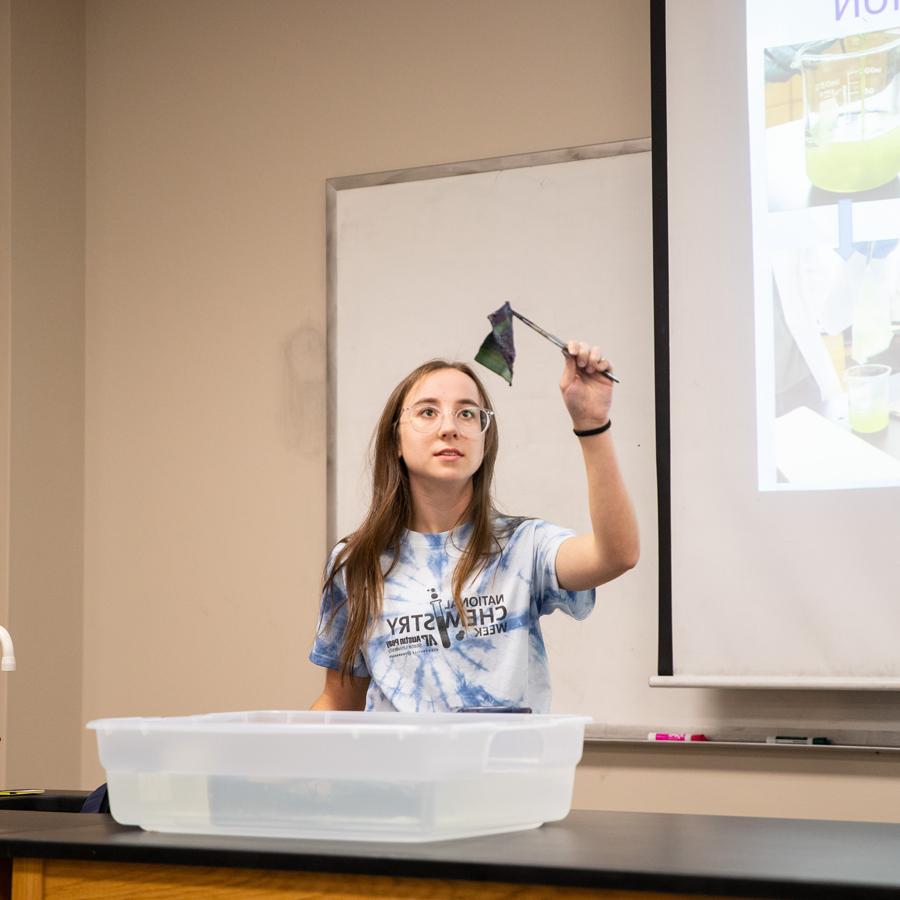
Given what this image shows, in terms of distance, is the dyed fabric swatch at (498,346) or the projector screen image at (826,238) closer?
the dyed fabric swatch at (498,346)

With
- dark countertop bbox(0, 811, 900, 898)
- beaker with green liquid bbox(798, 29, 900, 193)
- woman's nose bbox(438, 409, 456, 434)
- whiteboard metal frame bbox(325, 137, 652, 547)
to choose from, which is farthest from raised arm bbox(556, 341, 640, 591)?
whiteboard metal frame bbox(325, 137, 652, 547)

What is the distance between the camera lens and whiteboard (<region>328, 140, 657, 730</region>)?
2748 mm

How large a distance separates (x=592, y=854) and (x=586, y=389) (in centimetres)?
71

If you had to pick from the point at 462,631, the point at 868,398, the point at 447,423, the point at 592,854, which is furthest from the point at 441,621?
the point at 868,398

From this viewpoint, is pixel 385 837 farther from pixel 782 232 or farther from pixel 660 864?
pixel 782 232

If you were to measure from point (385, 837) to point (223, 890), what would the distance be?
0.15 metres

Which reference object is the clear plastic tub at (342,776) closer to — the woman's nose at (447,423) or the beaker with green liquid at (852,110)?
the woman's nose at (447,423)

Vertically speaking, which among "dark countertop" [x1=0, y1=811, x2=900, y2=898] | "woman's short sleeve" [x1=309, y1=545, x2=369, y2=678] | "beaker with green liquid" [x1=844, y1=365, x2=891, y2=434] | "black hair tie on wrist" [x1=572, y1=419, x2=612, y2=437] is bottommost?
"dark countertop" [x1=0, y1=811, x2=900, y2=898]

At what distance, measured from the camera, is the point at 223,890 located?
110cm

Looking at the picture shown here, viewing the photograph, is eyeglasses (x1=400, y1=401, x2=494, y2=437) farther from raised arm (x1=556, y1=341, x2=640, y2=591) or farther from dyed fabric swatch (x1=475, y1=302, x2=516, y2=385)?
raised arm (x1=556, y1=341, x2=640, y2=591)

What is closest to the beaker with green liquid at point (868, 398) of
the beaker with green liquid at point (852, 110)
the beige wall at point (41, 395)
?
the beaker with green liquid at point (852, 110)

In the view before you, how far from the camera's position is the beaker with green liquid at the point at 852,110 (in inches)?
98.9

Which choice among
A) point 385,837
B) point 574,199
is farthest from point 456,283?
point 385,837

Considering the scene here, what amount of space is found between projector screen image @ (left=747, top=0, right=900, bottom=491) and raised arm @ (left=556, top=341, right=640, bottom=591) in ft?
2.87
